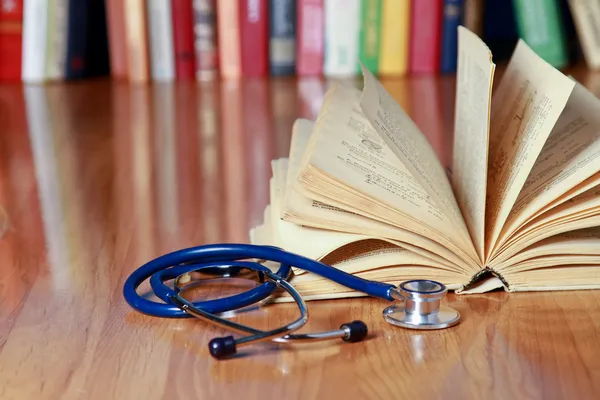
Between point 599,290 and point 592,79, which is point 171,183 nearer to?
point 599,290

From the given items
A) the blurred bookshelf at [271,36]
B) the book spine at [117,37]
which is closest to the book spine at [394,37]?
the blurred bookshelf at [271,36]

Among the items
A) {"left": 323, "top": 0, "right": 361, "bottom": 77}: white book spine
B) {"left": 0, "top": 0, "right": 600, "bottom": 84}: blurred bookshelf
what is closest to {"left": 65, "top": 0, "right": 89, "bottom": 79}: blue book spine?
{"left": 0, "top": 0, "right": 600, "bottom": 84}: blurred bookshelf

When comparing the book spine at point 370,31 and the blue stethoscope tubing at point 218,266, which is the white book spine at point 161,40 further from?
the blue stethoscope tubing at point 218,266

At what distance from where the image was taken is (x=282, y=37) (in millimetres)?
2467

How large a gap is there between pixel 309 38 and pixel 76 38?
2.09 feet

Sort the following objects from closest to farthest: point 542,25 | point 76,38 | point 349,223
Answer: point 349,223 → point 542,25 → point 76,38

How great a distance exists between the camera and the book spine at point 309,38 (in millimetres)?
2443

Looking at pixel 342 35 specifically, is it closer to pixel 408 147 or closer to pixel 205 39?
pixel 205 39

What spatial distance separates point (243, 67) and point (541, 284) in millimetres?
1786

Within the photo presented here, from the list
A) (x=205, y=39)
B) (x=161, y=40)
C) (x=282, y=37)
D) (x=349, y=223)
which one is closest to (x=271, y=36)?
(x=282, y=37)

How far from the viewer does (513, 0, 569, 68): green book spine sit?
7.93ft

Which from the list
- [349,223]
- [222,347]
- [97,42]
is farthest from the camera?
[97,42]

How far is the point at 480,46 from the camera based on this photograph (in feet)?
2.73

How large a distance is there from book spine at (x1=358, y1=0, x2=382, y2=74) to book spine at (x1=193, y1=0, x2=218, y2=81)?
0.39 metres
